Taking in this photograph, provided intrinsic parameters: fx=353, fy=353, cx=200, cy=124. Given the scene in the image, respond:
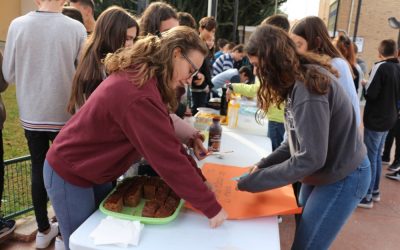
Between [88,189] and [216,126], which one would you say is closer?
[88,189]

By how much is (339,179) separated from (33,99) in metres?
1.78

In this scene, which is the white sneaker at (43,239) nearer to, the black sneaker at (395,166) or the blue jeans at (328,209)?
the blue jeans at (328,209)

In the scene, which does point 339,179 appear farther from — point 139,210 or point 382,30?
point 382,30

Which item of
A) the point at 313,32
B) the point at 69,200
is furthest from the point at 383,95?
the point at 69,200

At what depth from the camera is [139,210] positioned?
1330 millimetres

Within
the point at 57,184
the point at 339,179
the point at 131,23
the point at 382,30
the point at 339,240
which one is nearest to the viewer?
the point at 57,184

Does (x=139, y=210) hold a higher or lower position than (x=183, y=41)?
lower

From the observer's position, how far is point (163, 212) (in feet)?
4.23

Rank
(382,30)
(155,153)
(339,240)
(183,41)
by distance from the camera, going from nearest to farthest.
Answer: (155,153)
(183,41)
(339,240)
(382,30)

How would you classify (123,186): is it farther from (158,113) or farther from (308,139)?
(308,139)

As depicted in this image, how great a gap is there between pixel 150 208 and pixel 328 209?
78 centimetres

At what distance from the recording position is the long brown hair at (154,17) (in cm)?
237

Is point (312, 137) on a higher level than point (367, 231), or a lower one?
higher

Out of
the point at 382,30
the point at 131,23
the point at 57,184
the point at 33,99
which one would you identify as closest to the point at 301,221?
the point at 57,184
